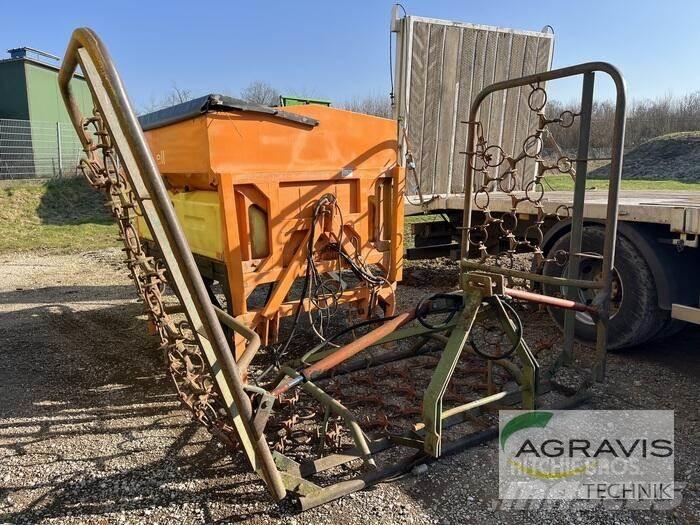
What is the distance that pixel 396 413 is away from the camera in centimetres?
321

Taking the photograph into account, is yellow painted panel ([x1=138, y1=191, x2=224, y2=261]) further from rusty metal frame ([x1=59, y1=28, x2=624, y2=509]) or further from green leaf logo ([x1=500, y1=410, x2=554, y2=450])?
green leaf logo ([x1=500, y1=410, x2=554, y2=450])

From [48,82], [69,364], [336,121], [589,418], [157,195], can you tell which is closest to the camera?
[157,195]

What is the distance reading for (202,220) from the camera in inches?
146

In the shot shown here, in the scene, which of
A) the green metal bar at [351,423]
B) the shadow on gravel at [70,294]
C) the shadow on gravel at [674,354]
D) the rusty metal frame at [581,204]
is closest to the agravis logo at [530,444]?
the rusty metal frame at [581,204]

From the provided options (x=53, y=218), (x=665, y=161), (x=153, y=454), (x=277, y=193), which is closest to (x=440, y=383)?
(x=153, y=454)

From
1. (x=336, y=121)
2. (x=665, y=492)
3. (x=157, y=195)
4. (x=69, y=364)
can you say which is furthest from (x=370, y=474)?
(x=69, y=364)

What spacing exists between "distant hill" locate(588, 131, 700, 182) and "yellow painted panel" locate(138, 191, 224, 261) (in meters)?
22.7

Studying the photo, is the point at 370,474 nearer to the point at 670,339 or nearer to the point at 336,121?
the point at 336,121

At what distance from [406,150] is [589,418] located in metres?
3.32

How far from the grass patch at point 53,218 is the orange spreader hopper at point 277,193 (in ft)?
24.4

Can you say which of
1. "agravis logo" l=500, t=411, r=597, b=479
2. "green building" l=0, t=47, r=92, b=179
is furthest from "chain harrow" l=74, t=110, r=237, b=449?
"green building" l=0, t=47, r=92, b=179

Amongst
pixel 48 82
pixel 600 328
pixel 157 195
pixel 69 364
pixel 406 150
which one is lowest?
pixel 69 364

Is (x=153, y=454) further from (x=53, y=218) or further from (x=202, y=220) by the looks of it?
(x=53, y=218)

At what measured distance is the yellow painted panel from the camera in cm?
352
